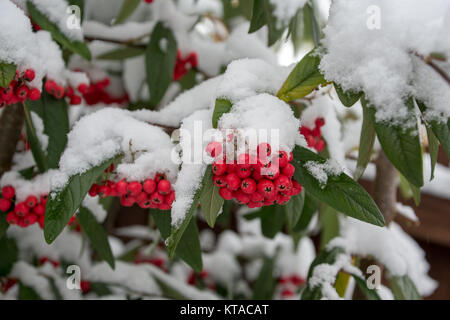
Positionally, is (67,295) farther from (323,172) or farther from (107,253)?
(323,172)

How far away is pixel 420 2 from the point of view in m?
0.67

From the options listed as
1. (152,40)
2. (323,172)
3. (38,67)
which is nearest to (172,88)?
(152,40)

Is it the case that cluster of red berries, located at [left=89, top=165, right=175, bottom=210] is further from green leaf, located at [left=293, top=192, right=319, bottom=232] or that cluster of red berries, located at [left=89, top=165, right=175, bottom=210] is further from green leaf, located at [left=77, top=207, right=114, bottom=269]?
green leaf, located at [left=293, top=192, right=319, bottom=232]

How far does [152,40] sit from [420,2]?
75 cm

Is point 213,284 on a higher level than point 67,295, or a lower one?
lower

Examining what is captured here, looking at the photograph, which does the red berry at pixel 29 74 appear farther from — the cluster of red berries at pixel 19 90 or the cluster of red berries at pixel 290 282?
the cluster of red berries at pixel 290 282

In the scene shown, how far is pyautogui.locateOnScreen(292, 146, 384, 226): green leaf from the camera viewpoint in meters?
0.61

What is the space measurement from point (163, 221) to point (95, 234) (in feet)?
0.69

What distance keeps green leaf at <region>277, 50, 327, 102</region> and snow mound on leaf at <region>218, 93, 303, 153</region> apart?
1.4 inches

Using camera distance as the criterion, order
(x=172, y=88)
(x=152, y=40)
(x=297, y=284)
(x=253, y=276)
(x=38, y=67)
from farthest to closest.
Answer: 1. (x=253, y=276)
2. (x=297, y=284)
3. (x=172, y=88)
4. (x=152, y=40)
5. (x=38, y=67)

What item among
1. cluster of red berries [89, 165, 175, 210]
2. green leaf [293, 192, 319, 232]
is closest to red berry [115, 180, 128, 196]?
cluster of red berries [89, 165, 175, 210]

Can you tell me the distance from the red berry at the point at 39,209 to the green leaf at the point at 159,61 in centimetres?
43

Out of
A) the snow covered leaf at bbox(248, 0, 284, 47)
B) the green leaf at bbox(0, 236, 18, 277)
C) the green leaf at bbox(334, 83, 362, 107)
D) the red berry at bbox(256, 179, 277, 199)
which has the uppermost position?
the snow covered leaf at bbox(248, 0, 284, 47)

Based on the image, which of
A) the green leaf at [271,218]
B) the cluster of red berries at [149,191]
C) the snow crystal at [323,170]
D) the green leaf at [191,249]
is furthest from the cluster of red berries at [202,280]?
the snow crystal at [323,170]
